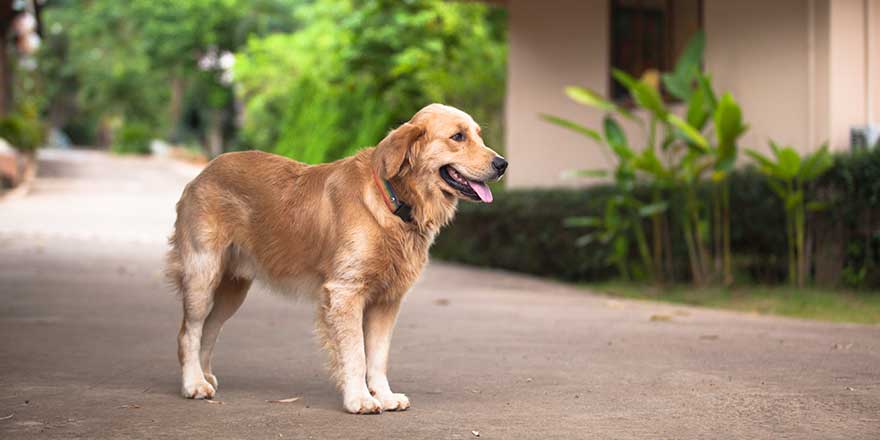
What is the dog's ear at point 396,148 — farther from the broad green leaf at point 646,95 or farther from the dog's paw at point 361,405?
the broad green leaf at point 646,95

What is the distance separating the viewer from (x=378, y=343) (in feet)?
19.5

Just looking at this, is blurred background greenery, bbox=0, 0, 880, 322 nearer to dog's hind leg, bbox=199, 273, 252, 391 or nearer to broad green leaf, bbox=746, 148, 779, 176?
broad green leaf, bbox=746, 148, 779, 176

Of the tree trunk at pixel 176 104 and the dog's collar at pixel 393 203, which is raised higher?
the tree trunk at pixel 176 104

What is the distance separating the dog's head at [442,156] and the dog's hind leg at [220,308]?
4.43 feet

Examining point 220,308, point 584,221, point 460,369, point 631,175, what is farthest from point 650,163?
point 220,308

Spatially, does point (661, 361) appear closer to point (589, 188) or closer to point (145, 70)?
point (589, 188)

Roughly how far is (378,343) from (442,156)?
1050mm

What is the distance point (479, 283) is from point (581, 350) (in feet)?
20.4

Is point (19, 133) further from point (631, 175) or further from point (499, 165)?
point (499, 165)

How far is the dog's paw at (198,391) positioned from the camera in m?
6.04

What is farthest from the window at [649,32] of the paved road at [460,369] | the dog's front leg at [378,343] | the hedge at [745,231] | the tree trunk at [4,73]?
the tree trunk at [4,73]

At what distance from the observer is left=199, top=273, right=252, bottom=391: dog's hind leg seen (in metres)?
6.51

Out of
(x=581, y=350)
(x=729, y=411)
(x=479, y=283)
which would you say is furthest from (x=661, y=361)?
(x=479, y=283)

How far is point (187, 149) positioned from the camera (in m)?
54.7
